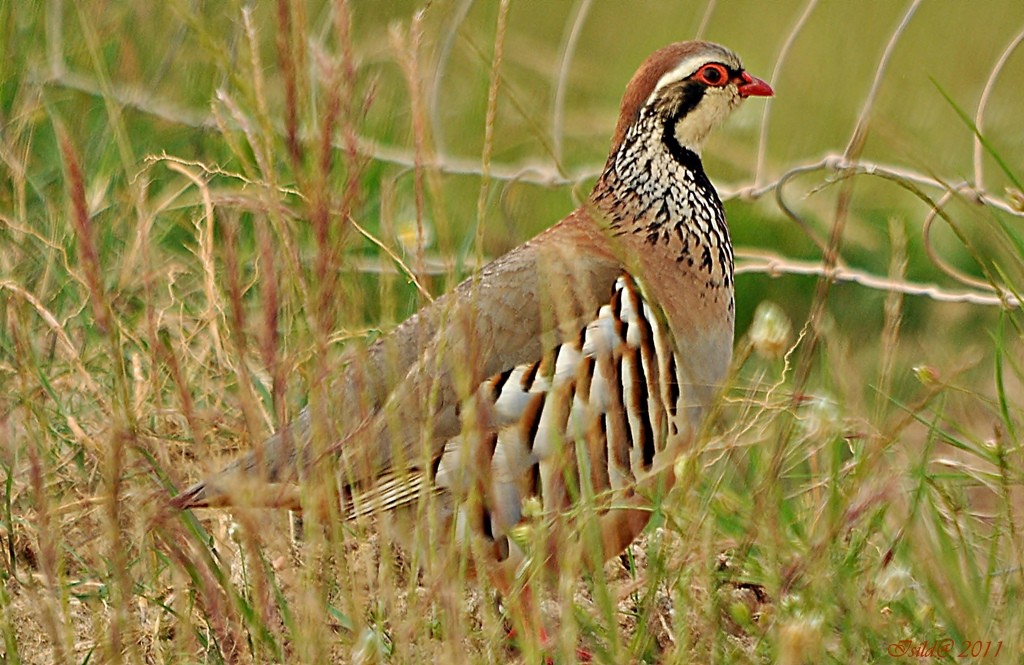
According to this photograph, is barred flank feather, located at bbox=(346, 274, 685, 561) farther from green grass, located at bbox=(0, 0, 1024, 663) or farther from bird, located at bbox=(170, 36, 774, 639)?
green grass, located at bbox=(0, 0, 1024, 663)

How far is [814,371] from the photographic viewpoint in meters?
4.17

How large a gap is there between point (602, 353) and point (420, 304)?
562 mm

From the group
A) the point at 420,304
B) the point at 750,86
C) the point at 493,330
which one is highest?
the point at 750,86

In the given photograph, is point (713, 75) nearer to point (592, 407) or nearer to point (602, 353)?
point (602, 353)

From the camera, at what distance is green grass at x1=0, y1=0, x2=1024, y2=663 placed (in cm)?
167

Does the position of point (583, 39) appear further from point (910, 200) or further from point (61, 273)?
point (61, 273)

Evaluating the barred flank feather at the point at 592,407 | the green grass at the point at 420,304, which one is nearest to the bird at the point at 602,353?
the barred flank feather at the point at 592,407

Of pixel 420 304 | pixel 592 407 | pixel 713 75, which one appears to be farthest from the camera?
pixel 713 75

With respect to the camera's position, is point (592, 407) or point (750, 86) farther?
point (750, 86)

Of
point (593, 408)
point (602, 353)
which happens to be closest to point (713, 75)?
point (602, 353)

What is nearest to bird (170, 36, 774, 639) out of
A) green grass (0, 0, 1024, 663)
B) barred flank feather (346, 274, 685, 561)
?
barred flank feather (346, 274, 685, 561)

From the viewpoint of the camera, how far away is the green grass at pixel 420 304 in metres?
1.67

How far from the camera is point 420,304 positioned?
8.12 ft

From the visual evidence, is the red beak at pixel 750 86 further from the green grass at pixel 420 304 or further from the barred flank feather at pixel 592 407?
the barred flank feather at pixel 592 407
